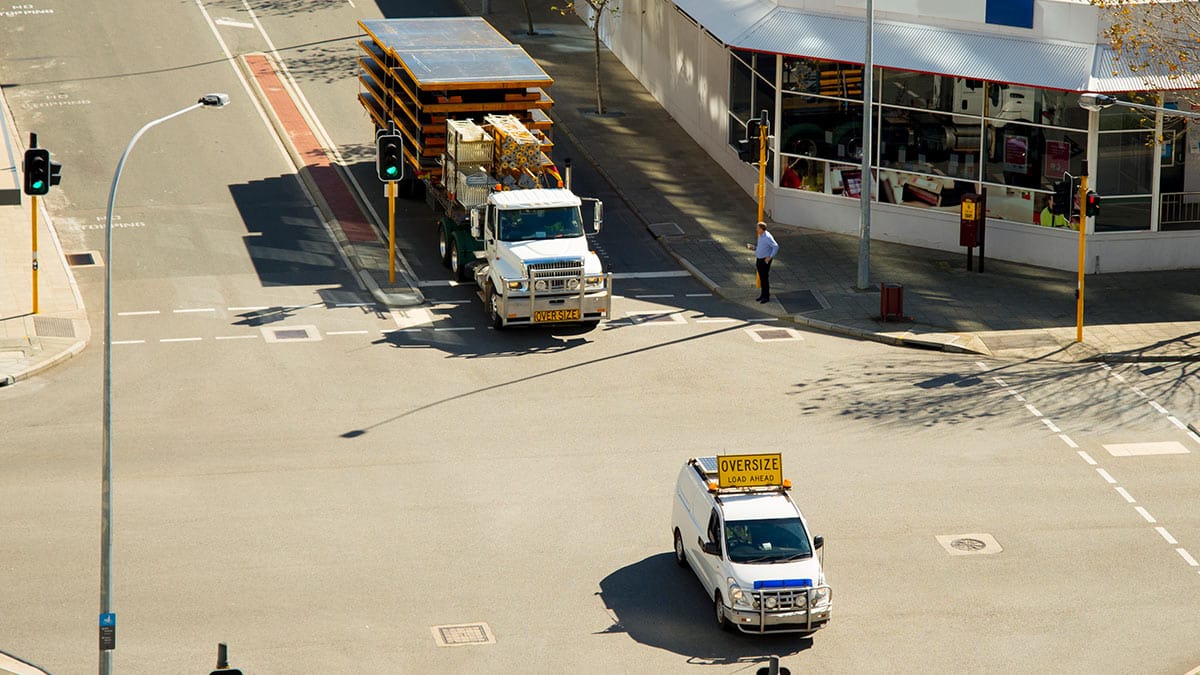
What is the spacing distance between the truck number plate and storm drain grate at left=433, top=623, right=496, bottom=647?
12736 mm

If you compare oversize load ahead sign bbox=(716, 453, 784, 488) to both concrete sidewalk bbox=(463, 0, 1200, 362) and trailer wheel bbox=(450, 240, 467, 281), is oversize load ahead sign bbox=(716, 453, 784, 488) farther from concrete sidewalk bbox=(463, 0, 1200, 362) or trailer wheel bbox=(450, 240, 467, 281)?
trailer wheel bbox=(450, 240, 467, 281)

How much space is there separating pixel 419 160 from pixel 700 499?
737 inches

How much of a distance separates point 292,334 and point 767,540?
15.3 metres

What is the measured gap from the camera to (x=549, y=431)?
30.5m

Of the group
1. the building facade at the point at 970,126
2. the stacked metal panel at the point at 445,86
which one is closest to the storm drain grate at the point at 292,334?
the stacked metal panel at the point at 445,86

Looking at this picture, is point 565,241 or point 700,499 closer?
point 700,499

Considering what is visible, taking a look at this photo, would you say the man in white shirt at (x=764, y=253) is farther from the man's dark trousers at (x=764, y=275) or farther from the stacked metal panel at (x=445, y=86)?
the stacked metal panel at (x=445, y=86)

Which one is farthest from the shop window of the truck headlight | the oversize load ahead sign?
the truck headlight

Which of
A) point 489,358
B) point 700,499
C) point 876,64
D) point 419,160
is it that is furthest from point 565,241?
point 700,499

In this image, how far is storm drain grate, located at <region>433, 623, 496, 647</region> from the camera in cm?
2272

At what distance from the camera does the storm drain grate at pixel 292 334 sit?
35344 millimetres

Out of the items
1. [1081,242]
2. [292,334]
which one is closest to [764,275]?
[1081,242]

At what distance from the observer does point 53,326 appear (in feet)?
117

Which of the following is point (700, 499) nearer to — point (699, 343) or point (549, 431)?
point (549, 431)
